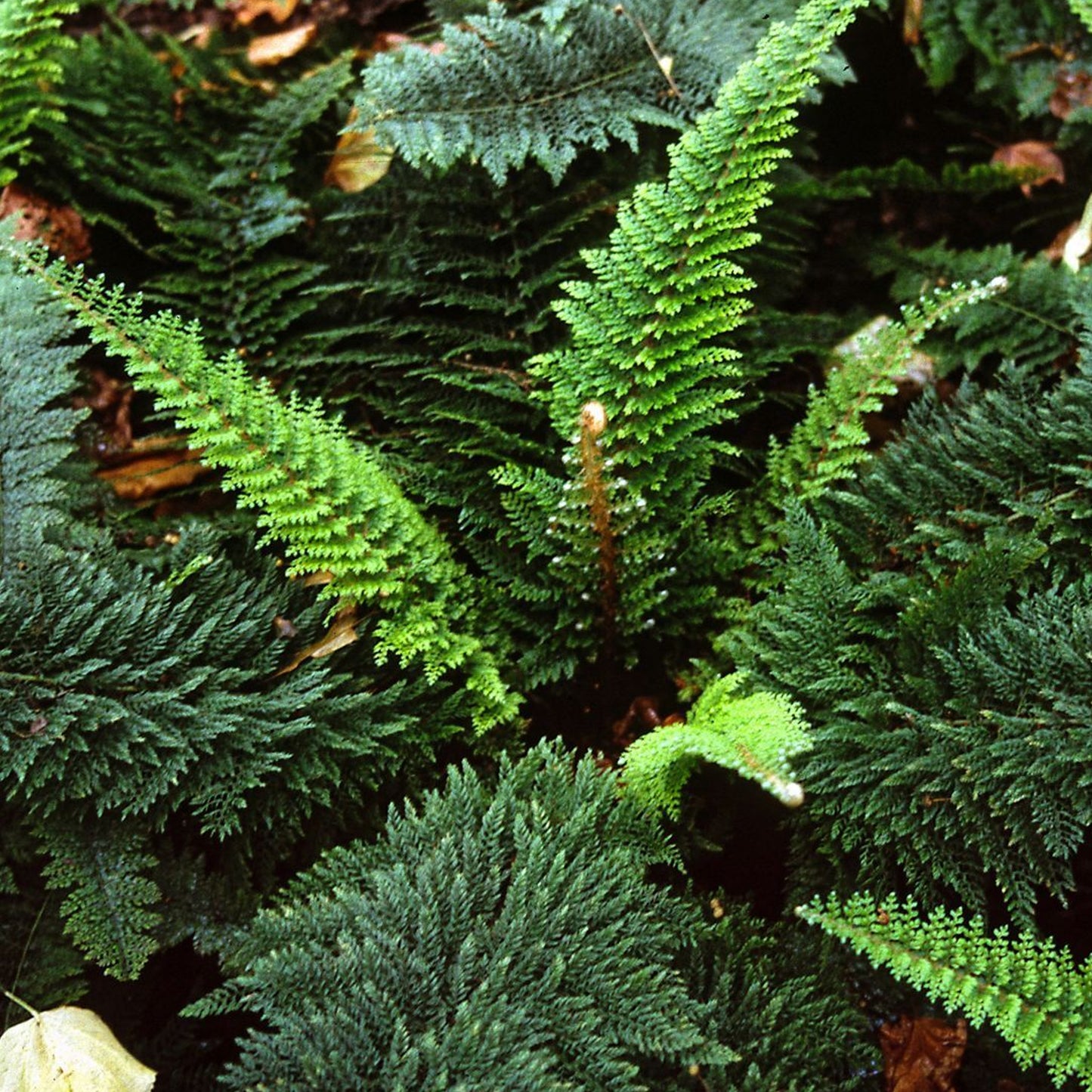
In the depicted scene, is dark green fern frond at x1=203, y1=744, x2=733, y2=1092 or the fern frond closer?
dark green fern frond at x1=203, y1=744, x2=733, y2=1092

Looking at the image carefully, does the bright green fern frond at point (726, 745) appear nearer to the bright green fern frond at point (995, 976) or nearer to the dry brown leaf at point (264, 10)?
the bright green fern frond at point (995, 976)

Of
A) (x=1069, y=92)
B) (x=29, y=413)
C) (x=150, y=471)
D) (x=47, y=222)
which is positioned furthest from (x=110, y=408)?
(x=1069, y=92)

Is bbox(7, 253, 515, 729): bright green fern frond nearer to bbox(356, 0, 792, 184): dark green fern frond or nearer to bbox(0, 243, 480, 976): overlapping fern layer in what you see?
bbox(0, 243, 480, 976): overlapping fern layer

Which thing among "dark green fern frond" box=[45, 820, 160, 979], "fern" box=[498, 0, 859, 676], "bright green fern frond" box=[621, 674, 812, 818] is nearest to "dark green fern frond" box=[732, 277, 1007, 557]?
"fern" box=[498, 0, 859, 676]

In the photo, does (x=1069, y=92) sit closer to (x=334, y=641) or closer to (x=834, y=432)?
(x=834, y=432)

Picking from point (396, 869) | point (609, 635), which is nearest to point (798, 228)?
point (609, 635)

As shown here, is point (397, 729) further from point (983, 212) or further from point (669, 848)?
point (983, 212)

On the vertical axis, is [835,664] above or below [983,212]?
below
